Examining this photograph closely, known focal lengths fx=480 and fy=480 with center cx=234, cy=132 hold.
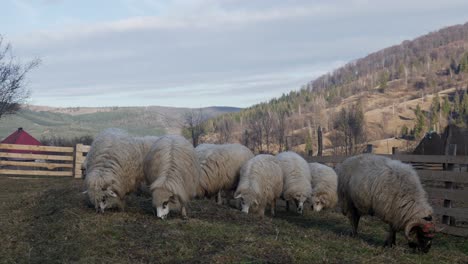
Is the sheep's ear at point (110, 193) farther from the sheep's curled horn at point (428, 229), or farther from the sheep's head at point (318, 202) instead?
the sheep's head at point (318, 202)

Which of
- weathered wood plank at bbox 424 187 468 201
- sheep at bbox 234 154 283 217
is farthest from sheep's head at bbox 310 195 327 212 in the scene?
weathered wood plank at bbox 424 187 468 201

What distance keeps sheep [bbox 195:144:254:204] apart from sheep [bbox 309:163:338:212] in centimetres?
246

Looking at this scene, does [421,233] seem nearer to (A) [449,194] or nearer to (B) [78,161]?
(A) [449,194]

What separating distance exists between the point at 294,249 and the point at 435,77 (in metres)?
159

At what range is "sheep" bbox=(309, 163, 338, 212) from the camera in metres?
15.0

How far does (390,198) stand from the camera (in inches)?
354

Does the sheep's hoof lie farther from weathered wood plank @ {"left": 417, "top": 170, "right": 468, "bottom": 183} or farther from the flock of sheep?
weathered wood plank @ {"left": 417, "top": 170, "right": 468, "bottom": 183}

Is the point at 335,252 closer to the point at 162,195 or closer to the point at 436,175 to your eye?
the point at 162,195

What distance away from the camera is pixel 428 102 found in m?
121

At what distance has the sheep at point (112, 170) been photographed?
10820mm

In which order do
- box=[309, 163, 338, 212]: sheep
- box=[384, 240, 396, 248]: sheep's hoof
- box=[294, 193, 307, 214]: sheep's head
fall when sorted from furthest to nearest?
box=[309, 163, 338, 212]: sheep, box=[294, 193, 307, 214]: sheep's head, box=[384, 240, 396, 248]: sheep's hoof

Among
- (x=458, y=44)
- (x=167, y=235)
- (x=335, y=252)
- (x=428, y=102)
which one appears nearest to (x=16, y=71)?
(x=167, y=235)

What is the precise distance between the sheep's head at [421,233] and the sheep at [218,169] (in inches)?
270

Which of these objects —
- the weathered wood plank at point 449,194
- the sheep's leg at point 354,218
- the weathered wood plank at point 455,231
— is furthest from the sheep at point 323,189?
the sheep's leg at point 354,218
